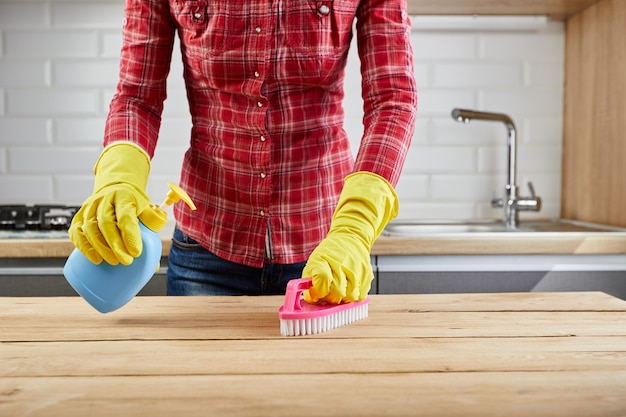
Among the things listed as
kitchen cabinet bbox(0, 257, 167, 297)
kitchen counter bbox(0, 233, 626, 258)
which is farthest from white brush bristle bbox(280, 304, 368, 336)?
kitchen cabinet bbox(0, 257, 167, 297)

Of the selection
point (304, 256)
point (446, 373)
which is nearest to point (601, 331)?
point (446, 373)

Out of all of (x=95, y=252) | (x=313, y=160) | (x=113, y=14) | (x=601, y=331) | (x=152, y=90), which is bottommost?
(x=601, y=331)

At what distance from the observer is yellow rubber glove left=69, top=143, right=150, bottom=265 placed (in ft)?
2.79

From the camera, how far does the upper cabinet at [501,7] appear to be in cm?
191

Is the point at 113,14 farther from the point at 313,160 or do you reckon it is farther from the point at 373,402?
the point at 373,402

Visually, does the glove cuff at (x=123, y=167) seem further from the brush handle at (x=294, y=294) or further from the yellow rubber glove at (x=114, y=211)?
the brush handle at (x=294, y=294)

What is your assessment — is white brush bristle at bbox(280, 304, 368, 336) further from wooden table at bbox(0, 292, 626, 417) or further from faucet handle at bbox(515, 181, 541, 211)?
faucet handle at bbox(515, 181, 541, 211)

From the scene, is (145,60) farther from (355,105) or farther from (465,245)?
(355,105)

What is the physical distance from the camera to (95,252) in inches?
34.1

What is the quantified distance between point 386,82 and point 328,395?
693 millimetres

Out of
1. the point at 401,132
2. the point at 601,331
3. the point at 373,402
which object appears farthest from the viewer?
the point at 401,132

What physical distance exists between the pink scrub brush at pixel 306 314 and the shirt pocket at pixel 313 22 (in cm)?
51

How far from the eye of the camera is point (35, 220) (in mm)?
1762

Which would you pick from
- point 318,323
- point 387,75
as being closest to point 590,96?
point 387,75
